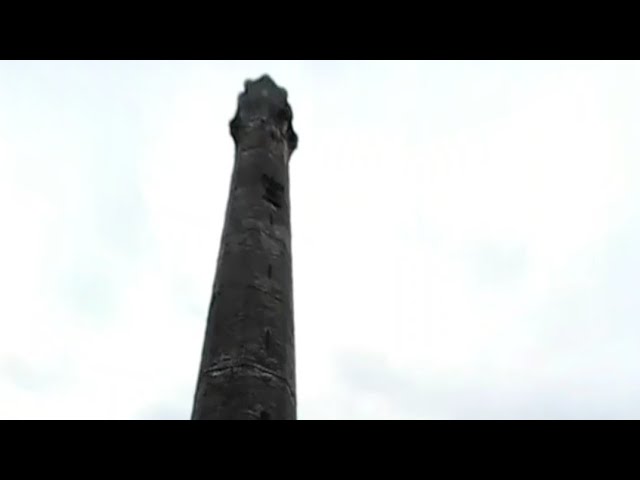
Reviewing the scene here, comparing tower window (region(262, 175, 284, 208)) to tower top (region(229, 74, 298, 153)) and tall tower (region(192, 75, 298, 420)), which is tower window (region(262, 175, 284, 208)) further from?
tower top (region(229, 74, 298, 153))

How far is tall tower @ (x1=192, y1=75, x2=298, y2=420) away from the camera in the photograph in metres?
7.57

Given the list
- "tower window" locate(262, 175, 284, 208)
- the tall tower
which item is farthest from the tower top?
"tower window" locate(262, 175, 284, 208)

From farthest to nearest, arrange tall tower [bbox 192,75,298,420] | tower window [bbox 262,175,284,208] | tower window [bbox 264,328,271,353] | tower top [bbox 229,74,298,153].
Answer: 1. tower top [bbox 229,74,298,153]
2. tower window [bbox 262,175,284,208]
3. tower window [bbox 264,328,271,353]
4. tall tower [bbox 192,75,298,420]

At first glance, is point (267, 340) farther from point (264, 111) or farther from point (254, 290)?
point (264, 111)

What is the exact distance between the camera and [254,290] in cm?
852

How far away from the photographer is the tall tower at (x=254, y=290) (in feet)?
24.8

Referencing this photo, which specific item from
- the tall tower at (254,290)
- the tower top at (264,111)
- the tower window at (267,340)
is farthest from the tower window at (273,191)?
the tower window at (267,340)

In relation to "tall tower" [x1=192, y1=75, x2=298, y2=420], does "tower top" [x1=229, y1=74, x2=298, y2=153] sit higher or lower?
higher

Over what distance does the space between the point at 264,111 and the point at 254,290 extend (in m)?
3.70

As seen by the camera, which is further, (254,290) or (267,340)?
(254,290)

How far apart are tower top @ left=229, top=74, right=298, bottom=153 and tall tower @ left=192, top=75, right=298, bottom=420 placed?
2 cm

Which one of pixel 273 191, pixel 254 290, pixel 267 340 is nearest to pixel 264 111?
pixel 273 191
